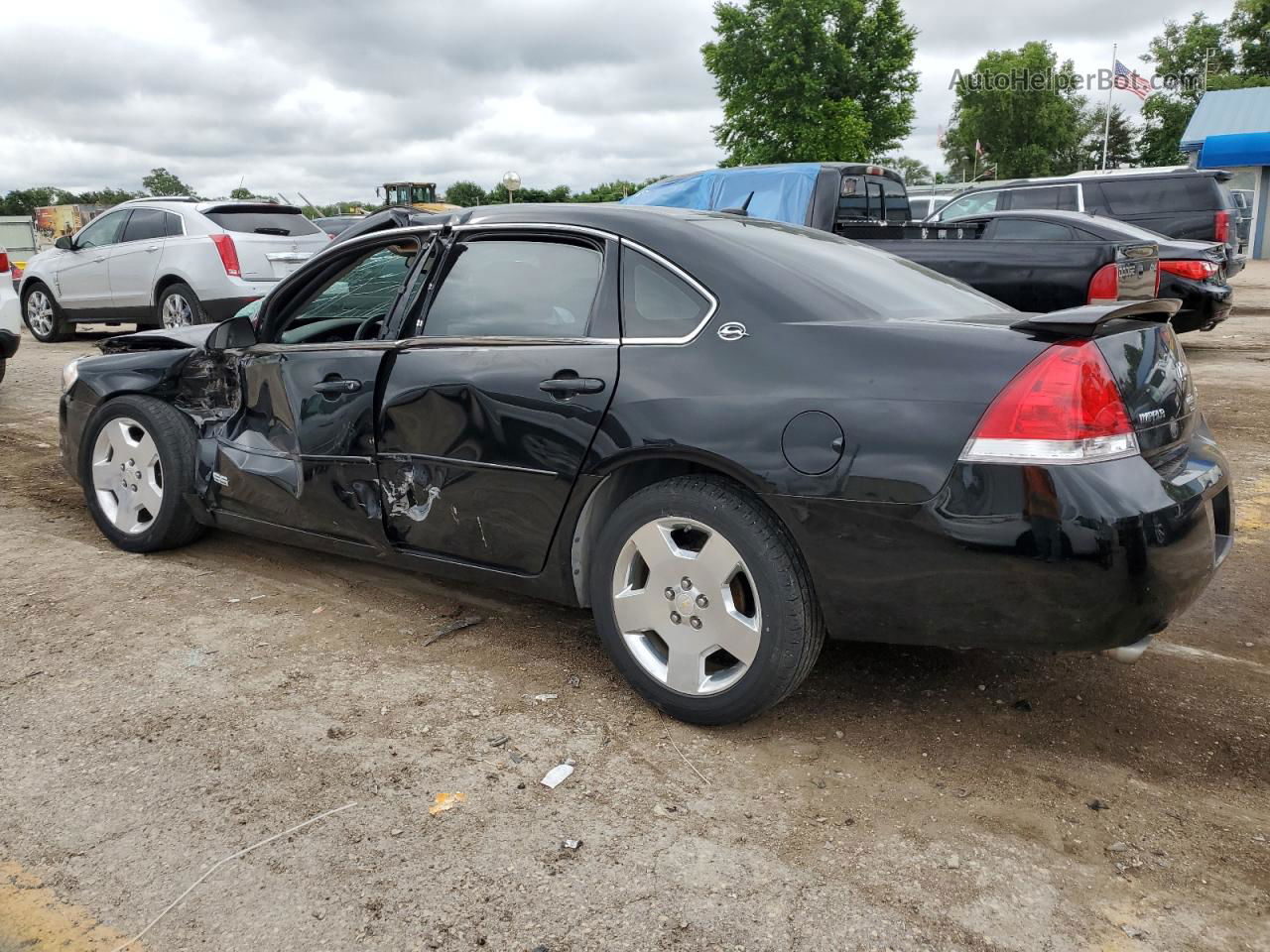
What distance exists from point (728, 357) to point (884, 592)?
0.75 meters

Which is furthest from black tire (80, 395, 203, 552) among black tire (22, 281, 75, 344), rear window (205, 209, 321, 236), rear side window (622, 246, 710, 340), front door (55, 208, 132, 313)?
black tire (22, 281, 75, 344)

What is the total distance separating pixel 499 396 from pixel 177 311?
29.8 feet

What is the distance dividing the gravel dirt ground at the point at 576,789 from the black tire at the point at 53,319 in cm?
1012

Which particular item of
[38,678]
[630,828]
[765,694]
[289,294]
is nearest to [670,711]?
[765,694]

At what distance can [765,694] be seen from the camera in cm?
287

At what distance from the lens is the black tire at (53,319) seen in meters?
12.9

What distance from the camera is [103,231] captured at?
12.0 meters

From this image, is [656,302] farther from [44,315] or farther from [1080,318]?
[44,315]

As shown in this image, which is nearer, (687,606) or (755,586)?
(755,586)

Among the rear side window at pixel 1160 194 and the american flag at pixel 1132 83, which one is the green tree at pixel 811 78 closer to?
the american flag at pixel 1132 83

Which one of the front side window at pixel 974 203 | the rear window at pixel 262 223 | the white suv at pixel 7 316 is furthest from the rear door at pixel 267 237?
the front side window at pixel 974 203

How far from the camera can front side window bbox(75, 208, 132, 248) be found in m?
11.8

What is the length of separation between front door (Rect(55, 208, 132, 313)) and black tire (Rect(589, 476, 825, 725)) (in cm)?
1078

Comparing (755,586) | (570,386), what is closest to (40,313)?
(570,386)
